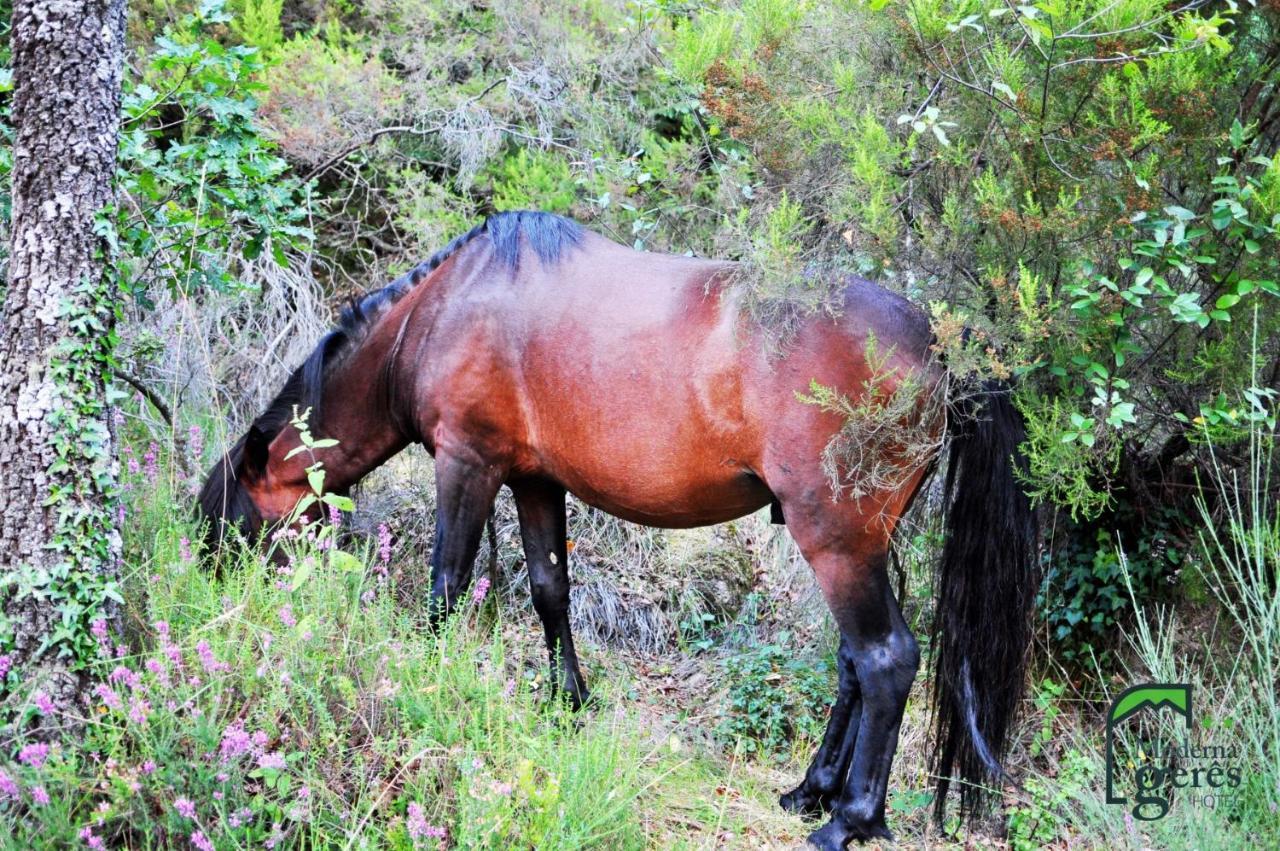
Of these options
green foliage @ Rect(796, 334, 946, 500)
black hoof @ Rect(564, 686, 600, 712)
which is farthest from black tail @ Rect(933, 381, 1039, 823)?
black hoof @ Rect(564, 686, 600, 712)

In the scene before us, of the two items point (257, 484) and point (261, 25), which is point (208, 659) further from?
point (261, 25)

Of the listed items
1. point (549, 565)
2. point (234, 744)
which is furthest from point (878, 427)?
point (234, 744)

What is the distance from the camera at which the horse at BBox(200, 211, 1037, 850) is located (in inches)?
153

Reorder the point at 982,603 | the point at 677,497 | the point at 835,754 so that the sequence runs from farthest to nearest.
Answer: the point at 835,754, the point at 677,497, the point at 982,603

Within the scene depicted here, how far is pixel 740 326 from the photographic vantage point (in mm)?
3951

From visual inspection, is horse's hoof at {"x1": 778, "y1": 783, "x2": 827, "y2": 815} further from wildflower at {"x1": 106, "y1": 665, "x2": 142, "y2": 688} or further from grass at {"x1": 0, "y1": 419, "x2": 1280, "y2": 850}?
wildflower at {"x1": 106, "y1": 665, "x2": 142, "y2": 688}

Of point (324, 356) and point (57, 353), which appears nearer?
point (57, 353)

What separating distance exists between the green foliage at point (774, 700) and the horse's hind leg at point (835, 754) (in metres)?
0.48

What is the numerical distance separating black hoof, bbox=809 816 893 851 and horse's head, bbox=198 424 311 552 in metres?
2.72

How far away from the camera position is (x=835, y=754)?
14.3 ft

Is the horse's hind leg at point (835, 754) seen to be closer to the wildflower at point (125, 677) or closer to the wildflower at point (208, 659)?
the wildflower at point (208, 659)

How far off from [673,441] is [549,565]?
1.12 m

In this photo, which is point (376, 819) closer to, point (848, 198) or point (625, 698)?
point (625, 698)

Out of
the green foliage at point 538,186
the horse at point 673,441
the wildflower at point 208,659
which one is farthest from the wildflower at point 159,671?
the green foliage at point 538,186
